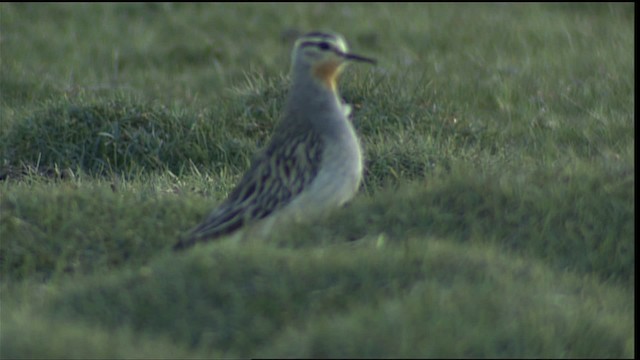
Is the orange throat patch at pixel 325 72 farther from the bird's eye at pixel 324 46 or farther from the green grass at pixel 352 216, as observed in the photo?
the green grass at pixel 352 216

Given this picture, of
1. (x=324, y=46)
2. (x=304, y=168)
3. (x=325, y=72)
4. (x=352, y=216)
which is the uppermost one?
(x=324, y=46)

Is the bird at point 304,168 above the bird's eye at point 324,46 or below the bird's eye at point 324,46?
below

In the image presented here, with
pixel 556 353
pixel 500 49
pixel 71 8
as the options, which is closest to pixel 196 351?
pixel 556 353

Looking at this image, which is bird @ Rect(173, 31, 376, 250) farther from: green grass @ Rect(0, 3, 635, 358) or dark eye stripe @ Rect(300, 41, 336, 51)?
green grass @ Rect(0, 3, 635, 358)

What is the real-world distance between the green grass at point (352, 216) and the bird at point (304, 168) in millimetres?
136

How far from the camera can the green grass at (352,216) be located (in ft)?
14.9

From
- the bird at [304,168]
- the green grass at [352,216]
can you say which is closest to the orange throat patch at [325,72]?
the bird at [304,168]

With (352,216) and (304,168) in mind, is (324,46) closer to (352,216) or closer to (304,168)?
(304,168)

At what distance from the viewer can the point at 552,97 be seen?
31.0 ft

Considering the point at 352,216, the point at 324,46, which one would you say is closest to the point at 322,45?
the point at 324,46

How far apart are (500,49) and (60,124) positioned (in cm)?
460

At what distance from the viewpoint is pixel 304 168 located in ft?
18.2

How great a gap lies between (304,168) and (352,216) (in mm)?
397

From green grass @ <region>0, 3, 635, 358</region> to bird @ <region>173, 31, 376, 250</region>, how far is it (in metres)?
0.14
